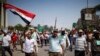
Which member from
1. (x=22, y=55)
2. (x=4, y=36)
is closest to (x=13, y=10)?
(x=4, y=36)

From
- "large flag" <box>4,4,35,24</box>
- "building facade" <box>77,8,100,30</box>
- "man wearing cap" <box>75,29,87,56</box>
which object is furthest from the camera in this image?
"building facade" <box>77,8,100,30</box>

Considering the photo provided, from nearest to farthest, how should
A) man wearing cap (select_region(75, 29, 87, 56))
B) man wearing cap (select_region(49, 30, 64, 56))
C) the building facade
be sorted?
1. man wearing cap (select_region(49, 30, 64, 56))
2. man wearing cap (select_region(75, 29, 87, 56))
3. the building facade

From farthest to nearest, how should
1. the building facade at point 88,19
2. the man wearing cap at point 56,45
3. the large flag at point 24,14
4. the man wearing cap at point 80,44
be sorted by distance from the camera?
the building facade at point 88,19 < the large flag at point 24,14 < the man wearing cap at point 80,44 < the man wearing cap at point 56,45

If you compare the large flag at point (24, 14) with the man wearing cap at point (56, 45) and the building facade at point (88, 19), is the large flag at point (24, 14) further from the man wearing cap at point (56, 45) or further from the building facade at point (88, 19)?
the building facade at point (88, 19)

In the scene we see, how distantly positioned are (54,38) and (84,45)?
2594mm

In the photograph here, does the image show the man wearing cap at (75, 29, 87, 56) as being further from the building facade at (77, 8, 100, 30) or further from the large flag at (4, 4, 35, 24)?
the building facade at (77, 8, 100, 30)

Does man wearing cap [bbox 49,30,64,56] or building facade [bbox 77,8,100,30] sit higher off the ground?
building facade [bbox 77,8,100,30]

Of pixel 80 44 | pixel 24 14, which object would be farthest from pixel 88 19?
pixel 80 44

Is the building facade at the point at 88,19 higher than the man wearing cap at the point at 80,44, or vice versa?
the building facade at the point at 88,19

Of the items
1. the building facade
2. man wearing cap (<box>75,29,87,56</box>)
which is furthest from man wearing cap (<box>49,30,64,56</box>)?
the building facade

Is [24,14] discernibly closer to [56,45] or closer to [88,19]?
[56,45]

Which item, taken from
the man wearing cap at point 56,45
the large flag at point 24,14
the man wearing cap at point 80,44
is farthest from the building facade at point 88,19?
the man wearing cap at point 56,45

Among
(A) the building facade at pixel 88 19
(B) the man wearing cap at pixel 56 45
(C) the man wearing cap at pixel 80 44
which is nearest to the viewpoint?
(B) the man wearing cap at pixel 56 45

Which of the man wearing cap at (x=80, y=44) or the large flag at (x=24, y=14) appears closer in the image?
the man wearing cap at (x=80, y=44)
